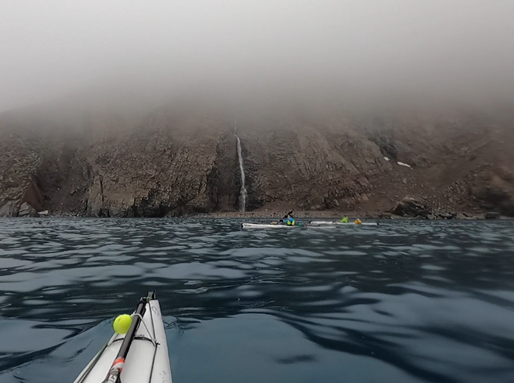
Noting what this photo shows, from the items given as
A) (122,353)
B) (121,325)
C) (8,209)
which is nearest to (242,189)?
(8,209)

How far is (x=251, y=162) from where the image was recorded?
60.0 metres

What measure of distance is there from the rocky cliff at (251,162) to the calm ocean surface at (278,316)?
43269mm

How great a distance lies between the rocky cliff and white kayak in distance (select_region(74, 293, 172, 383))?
4879cm

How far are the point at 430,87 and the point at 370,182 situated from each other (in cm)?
4135

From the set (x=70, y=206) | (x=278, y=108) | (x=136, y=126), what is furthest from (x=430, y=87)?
(x=70, y=206)

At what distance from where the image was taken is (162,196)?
51875 mm

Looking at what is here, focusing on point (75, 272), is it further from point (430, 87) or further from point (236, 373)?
point (430, 87)

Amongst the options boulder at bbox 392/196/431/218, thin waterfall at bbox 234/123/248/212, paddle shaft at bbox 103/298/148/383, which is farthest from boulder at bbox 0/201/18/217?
paddle shaft at bbox 103/298/148/383

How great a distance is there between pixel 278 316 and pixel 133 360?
2846 mm

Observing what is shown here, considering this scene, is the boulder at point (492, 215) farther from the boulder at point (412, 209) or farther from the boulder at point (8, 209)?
the boulder at point (8, 209)

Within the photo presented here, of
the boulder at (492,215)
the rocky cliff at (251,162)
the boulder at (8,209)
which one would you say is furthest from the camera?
the rocky cliff at (251,162)

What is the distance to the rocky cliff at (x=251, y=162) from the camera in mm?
51906

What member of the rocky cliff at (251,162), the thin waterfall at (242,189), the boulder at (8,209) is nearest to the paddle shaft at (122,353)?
the rocky cliff at (251,162)

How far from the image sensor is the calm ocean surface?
3773mm
